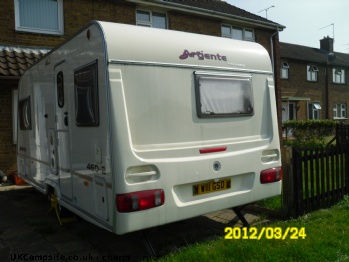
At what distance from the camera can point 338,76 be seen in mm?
31891

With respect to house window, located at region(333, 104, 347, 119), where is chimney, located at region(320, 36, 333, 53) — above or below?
above

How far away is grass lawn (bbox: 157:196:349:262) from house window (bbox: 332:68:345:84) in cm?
3020

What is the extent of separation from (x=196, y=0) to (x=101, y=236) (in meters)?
13.5

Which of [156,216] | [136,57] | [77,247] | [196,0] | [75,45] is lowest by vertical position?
[77,247]

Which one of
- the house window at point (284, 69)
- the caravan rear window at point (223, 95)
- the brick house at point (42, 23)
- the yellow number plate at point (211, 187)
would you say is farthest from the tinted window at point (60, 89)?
the house window at point (284, 69)

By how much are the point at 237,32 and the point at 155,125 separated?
1308 cm

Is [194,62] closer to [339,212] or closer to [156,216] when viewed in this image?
[156,216]

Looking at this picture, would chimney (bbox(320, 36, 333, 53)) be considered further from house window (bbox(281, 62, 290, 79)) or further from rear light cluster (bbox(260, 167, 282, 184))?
rear light cluster (bbox(260, 167, 282, 184))

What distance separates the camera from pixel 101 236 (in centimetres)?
493

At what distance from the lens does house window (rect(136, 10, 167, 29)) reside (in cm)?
1265

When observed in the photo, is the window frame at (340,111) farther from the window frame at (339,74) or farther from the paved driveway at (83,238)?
the paved driveway at (83,238)

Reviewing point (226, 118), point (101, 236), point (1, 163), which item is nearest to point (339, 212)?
point (226, 118)

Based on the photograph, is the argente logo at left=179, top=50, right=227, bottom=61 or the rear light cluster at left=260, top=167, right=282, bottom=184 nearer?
the argente logo at left=179, top=50, right=227, bottom=61
